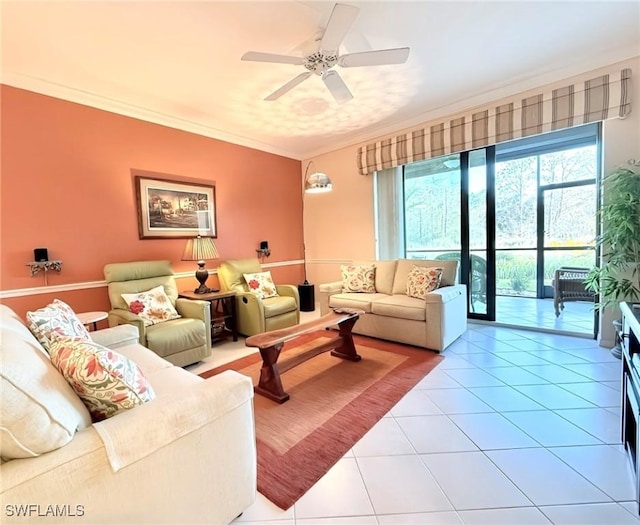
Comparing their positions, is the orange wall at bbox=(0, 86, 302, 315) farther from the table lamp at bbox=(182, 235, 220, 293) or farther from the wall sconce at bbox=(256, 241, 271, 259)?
the wall sconce at bbox=(256, 241, 271, 259)

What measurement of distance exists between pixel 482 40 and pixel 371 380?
3.00 m

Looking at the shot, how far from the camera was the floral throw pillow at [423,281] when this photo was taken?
339 cm

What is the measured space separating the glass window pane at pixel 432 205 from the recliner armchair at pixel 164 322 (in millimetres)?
3071

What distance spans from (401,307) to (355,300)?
58cm

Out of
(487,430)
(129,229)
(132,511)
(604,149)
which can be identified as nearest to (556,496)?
(487,430)

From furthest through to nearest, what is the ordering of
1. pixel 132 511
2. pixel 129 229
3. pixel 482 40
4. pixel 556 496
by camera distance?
pixel 129 229 → pixel 482 40 → pixel 556 496 → pixel 132 511

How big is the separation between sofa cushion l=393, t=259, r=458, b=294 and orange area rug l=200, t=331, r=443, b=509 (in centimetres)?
78

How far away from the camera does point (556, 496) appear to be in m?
1.36

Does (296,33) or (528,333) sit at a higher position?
(296,33)

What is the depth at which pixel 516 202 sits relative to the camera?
Answer: 4.02 m

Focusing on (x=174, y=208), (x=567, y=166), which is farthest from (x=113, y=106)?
(x=567, y=166)

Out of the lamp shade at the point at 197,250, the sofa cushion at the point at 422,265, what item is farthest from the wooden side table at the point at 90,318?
the sofa cushion at the point at 422,265

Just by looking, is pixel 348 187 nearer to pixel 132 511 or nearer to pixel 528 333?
pixel 528 333

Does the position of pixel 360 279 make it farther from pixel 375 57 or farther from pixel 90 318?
pixel 90 318
